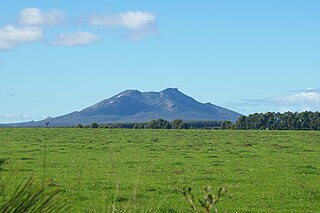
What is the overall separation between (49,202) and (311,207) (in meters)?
14.8

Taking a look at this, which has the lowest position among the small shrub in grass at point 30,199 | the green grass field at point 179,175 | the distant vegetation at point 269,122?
the green grass field at point 179,175

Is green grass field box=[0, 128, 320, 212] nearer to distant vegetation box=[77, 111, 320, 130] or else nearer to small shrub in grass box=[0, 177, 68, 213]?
small shrub in grass box=[0, 177, 68, 213]

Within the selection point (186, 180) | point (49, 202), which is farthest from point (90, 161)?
point (49, 202)

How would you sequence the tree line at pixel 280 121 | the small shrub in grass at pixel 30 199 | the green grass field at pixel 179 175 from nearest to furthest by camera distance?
the small shrub in grass at pixel 30 199 → the green grass field at pixel 179 175 → the tree line at pixel 280 121

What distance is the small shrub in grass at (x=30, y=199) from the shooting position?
2189 millimetres

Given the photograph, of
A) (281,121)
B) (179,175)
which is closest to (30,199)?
(179,175)

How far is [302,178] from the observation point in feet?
74.9

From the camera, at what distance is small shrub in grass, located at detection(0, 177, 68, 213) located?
219 cm

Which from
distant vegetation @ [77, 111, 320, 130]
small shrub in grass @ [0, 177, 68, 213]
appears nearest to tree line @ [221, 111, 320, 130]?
distant vegetation @ [77, 111, 320, 130]

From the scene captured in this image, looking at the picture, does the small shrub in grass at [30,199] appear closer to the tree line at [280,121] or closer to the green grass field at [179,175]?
the green grass field at [179,175]

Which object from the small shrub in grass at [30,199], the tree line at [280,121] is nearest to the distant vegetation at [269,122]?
the tree line at [280,121]

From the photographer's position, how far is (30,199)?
7.27ft

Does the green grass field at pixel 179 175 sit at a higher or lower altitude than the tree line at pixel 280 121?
lower

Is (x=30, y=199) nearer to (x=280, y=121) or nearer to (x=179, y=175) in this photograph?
(x=179, y=175)
